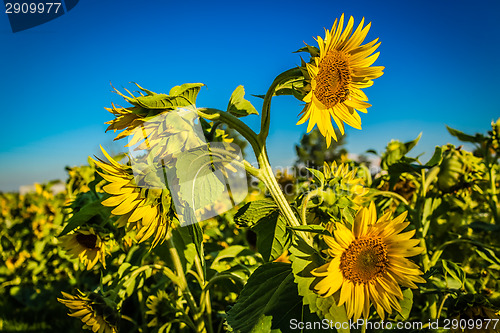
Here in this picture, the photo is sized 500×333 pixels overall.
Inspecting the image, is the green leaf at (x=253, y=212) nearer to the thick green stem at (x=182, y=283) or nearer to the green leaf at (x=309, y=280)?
the green leaf at (x=309, y=280)

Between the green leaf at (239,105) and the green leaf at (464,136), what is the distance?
1332 millimetres

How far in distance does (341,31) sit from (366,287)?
668 mm

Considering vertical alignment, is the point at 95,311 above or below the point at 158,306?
above

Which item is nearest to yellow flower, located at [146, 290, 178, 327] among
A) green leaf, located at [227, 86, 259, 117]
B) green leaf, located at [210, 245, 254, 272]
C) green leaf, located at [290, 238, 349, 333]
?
green leaf, located at [210, 245, 254, 272]

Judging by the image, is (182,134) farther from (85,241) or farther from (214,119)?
(85,241)

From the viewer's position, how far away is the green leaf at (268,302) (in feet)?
2.66

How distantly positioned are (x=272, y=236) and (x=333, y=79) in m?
0.47

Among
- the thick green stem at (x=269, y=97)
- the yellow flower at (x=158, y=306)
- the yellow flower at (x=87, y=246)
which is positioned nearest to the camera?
the thick green stem at (x=269, y=97)

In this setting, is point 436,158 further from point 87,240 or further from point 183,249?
point 87,240

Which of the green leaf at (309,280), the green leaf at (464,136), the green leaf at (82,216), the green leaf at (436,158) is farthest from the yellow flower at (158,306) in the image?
the green leaf at (464,136)

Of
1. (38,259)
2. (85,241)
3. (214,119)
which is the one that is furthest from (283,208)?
(38,259)

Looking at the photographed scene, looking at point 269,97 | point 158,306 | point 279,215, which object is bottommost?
point 158,306

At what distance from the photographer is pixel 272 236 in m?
0.95

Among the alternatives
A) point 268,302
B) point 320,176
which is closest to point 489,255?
point 320,176
